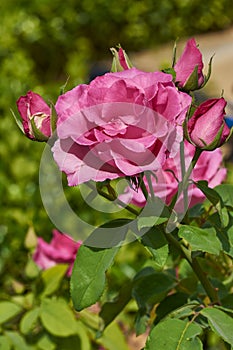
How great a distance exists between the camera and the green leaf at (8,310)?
4.16ft

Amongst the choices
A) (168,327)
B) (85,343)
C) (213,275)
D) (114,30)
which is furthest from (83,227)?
(114,30)

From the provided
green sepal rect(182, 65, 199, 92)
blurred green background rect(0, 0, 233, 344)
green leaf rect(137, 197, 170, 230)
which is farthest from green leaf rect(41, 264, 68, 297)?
green sepal rect(182, 65, 199, 92)

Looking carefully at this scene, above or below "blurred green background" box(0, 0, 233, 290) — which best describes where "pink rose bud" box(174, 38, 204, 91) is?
above

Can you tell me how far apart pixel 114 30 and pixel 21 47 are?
104 cm

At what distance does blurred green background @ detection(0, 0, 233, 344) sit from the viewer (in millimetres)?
1836

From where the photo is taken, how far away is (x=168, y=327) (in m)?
0.89

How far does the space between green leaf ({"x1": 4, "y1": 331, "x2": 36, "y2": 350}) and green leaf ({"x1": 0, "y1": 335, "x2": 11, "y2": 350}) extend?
0.01 m

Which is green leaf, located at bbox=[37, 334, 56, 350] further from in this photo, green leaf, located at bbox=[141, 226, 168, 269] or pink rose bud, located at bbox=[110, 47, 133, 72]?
pink rose bud, located at bbox=[110, 47, 133, 72]

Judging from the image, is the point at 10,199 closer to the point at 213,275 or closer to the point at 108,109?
the point at 213,275

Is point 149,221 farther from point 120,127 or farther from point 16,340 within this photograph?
point 16,340

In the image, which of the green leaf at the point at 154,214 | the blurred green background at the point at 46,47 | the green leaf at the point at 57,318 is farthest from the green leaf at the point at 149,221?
the blurred green background at the point at 46,47

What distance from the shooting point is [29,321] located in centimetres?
127

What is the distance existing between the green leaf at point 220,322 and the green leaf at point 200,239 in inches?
3.7

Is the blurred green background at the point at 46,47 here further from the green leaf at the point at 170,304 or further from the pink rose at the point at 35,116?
the pink rose at the point at 35,116
